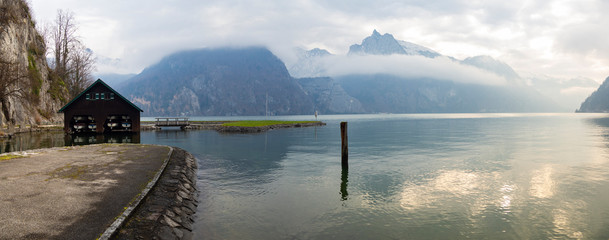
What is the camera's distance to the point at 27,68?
71812 mm

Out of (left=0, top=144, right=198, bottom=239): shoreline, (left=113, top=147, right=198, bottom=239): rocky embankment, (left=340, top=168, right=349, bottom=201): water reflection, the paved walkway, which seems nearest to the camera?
the paved walkway

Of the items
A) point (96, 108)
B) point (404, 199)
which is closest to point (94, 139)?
point (96, 108)

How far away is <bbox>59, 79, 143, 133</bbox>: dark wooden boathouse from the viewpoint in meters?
63.7

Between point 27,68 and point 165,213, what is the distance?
81133 mm

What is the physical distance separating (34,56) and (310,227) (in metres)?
98.8

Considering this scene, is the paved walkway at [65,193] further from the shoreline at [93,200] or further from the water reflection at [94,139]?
the water reflection at [94,139]

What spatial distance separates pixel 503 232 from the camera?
46.0 feet

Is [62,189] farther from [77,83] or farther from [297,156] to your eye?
[77,83]

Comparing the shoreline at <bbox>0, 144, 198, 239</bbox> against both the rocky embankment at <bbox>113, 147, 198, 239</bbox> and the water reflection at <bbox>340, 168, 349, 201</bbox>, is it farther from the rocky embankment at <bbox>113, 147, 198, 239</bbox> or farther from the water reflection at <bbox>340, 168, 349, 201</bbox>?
the water reflection at <bbox>340, 168, 349, 201</bbox>

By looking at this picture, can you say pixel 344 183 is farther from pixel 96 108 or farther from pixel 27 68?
pixel 27 68

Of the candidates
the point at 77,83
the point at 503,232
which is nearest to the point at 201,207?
the point at 503,232

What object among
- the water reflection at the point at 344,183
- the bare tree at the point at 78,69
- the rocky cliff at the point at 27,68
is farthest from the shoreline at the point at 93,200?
the bare tree at the point at 78,69

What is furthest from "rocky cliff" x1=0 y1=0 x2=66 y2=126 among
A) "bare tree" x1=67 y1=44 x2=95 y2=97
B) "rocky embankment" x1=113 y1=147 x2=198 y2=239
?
"rocky embankment" x1=113 y1=147 x2=198 y2=239

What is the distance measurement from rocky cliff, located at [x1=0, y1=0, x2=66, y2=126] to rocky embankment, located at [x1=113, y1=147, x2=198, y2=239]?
52.4 m
